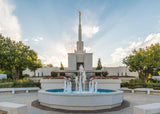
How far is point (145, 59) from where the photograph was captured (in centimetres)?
2009

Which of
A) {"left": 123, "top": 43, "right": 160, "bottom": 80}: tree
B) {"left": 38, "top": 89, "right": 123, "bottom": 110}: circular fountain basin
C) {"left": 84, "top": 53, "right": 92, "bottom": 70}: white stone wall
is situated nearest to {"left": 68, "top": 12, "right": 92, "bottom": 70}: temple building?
{"left": 84, "top": 53, "right": 92, "bottom": 70}: white stone wall

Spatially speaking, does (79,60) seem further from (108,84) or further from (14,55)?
(108,84)

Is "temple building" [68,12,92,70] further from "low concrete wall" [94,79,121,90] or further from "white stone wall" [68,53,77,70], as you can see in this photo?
"low concrete wall" [94,79,121,90]

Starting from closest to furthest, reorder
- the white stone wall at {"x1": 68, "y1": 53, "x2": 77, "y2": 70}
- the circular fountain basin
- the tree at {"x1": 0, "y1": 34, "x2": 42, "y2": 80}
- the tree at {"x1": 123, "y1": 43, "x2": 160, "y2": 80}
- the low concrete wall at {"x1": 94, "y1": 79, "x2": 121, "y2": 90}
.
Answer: the circular fountain basin → the low concrete wall at {"x1": 94, "y1": 79, "x2": 121, "y2": 90} → the tree at {"x1": 0, "y1": 34, "x2": 42, "y2": 80} → the tree at {"x1": 123, "y1": 43, "x2": 160, "y2": 80} → the white stone wall at {"x1": 68, "y1": 53, "x2": 77, "y2": 70}

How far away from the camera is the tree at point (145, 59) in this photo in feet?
64.6

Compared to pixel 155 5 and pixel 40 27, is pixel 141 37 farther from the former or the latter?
pixel 40 27

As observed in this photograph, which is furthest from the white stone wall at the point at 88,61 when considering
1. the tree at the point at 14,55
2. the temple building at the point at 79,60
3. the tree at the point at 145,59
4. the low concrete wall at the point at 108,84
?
the low concrete wall at the point at 108,84

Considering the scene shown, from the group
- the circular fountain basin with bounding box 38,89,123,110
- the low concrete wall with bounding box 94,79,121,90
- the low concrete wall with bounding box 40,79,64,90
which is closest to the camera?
the circular fountain basin with bounding box 38,89,123,110

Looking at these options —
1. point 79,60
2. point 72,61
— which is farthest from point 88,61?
point 72,61

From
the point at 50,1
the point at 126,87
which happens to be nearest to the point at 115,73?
the point at 126,87

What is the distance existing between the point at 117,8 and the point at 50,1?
7863 mm

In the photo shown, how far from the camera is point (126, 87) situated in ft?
53.4

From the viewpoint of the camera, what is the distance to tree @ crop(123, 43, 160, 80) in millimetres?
19703

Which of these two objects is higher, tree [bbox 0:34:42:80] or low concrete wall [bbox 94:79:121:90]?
tree [bbox 0:34:42:80]
